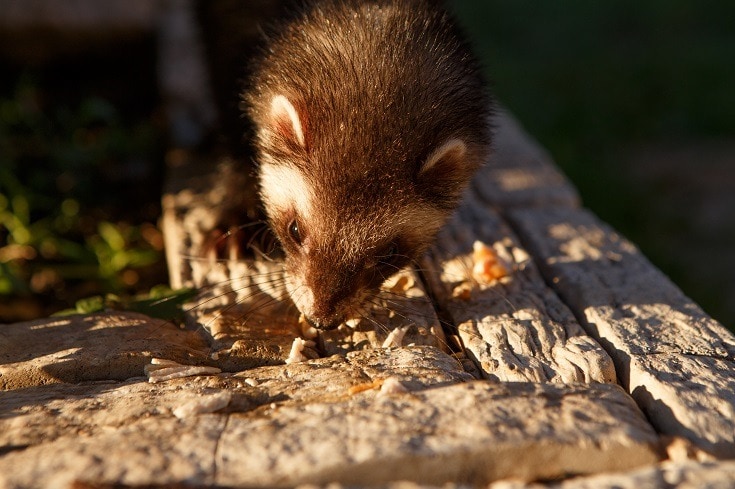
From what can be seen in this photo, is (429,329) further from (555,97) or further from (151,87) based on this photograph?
(555,97)

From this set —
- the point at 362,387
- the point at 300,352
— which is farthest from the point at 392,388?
the point at 300,352

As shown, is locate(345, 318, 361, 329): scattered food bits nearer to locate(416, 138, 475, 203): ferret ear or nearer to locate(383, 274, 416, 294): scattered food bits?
locate(383, 274, 416, 294): scattered food bits

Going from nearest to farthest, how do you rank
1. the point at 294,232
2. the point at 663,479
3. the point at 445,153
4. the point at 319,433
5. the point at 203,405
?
the point at 663,479 → the point at 319,433 → the point at 203,405 → the point at 445,153 → the point at 294,232

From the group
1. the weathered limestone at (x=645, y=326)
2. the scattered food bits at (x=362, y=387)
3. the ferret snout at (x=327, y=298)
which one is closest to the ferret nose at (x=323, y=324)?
the ferret snout at (x=327, y=298)

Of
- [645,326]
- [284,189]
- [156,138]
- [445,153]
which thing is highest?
[445,153]

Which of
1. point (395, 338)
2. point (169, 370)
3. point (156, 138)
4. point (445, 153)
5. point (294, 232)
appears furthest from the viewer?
point (156, 138)

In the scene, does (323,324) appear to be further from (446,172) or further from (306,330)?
(446,172)

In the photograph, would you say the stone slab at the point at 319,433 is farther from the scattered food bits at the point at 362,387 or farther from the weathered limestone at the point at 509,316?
the weathered limestone at the point at 509,316

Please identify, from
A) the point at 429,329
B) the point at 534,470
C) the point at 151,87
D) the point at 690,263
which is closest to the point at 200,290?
the point at 429,329
